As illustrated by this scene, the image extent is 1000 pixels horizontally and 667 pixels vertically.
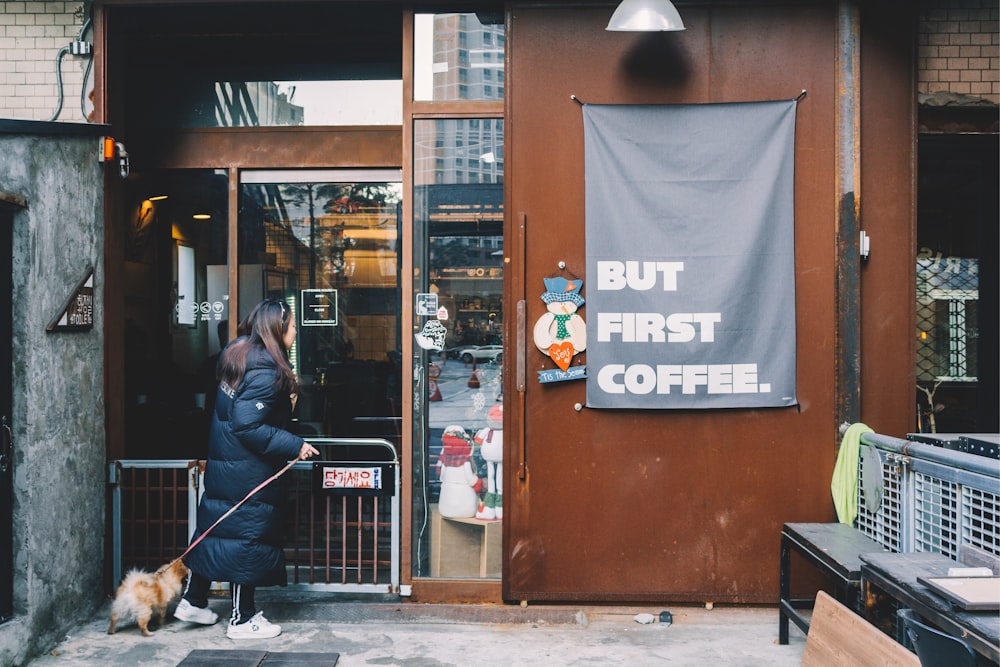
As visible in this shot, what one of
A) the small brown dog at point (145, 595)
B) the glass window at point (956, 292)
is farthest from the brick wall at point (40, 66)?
the glass window at point (956, 292)

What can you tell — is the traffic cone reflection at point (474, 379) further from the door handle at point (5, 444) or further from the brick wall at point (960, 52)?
the brick wall at point (960, 52)

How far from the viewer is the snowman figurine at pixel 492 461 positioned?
19.2 feet

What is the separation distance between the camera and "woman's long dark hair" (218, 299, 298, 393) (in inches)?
201

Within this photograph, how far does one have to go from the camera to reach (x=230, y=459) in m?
5.11

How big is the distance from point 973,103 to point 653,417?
312 centimetres

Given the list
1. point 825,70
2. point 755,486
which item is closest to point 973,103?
point 825,70

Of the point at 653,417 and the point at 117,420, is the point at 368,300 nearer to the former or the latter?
the point at 117,420

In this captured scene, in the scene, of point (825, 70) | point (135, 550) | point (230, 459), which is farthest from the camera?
point (135, 550)

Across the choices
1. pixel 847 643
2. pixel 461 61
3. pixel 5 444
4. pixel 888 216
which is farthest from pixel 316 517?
pixel 888 216

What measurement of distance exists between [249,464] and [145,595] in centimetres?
103

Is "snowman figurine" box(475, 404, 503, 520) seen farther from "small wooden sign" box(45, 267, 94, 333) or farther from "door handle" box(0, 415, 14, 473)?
"door handle" box(0, 415, 14, 473)

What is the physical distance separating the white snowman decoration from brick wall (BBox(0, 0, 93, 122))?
3.55 m

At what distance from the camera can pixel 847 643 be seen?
361cm

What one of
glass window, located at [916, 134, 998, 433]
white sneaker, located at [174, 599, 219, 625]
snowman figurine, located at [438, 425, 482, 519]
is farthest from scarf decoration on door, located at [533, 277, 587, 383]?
glass window, located at [916, 134, 998, 433]
